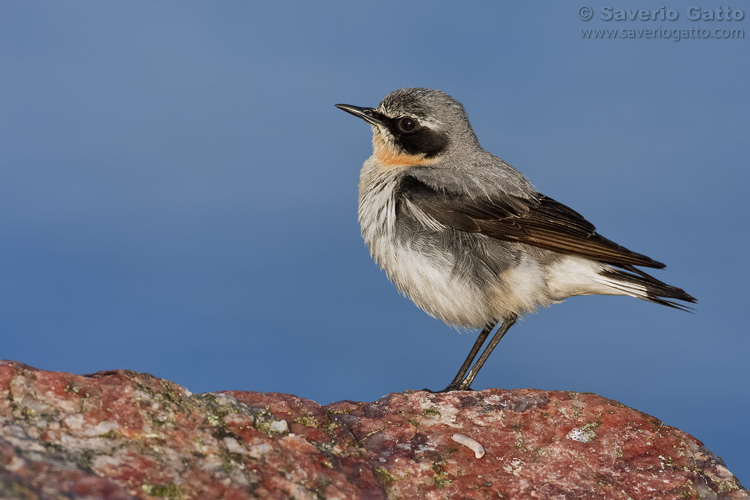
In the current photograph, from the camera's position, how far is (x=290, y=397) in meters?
5.28

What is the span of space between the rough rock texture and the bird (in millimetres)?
1426

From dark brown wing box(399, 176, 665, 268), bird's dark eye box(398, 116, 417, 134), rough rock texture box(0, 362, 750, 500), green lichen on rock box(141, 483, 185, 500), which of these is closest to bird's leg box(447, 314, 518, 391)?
dark brown wing box(399, 176, 665, 268)

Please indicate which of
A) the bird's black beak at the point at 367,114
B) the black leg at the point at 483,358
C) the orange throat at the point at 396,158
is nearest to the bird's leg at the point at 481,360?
the black leg at the point at 483,358

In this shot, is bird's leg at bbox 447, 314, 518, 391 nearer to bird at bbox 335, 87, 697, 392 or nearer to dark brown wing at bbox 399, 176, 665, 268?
bird at bbox 335, 87, 697, 392

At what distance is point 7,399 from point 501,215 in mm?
4854

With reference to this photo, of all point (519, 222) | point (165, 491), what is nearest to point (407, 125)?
point (519, 222)

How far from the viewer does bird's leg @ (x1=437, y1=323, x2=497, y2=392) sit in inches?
303

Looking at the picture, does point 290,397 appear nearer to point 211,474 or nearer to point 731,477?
point 211,474

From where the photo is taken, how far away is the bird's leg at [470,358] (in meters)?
7.69

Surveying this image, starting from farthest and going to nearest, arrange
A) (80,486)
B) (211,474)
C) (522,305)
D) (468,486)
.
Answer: (522,305) → (468,486) → (211,474) → (80,486)

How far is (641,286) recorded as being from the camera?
708cm

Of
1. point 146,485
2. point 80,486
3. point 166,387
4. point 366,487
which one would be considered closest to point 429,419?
point 366,487

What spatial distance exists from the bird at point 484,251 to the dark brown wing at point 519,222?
1 centimetres

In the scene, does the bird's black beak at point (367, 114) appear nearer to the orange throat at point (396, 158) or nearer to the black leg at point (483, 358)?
the orange throat at point (396, 158)
